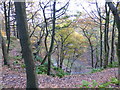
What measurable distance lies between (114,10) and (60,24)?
1178 cm

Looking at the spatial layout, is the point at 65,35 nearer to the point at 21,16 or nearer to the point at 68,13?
the point at 68,13

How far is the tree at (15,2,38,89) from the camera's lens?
393 centimetres

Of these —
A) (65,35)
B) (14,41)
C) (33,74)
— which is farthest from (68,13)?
(33,74)

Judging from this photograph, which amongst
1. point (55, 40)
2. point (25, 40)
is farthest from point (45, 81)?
point (55, 40)

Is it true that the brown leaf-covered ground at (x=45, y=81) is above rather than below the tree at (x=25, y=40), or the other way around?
below

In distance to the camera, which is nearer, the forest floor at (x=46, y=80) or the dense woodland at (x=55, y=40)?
the dense woodland at (x=55, y=40)

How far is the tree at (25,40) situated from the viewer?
155 inches

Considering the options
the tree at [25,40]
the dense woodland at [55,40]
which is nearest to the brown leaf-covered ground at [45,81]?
the dense woodland at [55,40]

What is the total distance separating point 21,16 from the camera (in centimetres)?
395

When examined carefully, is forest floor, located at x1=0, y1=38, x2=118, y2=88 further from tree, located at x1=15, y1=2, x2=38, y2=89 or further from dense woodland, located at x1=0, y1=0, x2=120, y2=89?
tree, located at x1=15, y1=2, x2=38, y2=89

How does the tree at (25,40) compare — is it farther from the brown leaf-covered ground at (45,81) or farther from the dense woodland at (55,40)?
the brown leaf-covered ground at (45,81)

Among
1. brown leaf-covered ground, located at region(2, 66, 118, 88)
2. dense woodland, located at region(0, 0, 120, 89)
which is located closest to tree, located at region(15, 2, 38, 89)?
dense woodland, located at region(0, 0, 120, 89)

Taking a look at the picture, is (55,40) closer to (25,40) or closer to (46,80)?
(46,80)

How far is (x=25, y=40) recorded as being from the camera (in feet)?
13.2
